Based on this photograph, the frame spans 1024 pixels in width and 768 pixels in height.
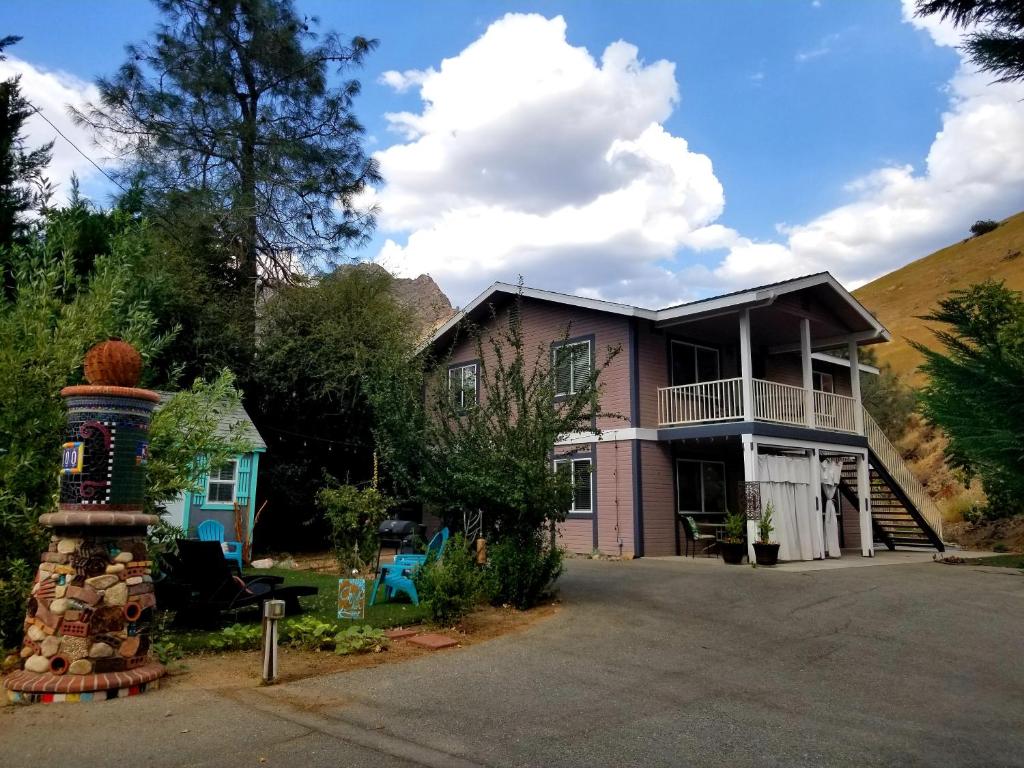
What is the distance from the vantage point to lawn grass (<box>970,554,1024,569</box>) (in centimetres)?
1539

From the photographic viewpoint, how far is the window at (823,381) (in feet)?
73.9

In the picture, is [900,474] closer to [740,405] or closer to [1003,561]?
[1003,561]

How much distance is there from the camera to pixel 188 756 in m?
4.57

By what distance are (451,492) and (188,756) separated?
18.8 feet

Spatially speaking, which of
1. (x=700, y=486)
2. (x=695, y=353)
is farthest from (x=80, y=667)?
(x=695, y=353)

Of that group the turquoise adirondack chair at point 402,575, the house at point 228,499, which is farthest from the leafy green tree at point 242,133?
the turquoise adirondack chair at point 402,575

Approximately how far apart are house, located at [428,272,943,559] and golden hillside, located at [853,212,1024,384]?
4083 centimetres

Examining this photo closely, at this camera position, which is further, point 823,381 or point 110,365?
point 823,381

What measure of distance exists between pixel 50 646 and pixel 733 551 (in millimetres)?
11867

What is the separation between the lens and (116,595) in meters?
6.04

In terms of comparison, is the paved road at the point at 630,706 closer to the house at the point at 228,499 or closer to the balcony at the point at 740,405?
the balcony at the point at 740,405

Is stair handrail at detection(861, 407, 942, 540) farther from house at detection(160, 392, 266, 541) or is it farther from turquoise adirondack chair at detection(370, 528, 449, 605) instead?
house at detection(160, 392, 266, 541)

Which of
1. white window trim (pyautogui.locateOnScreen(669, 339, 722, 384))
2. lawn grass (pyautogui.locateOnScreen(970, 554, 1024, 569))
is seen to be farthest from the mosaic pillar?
lawn grass (pyautogui.locateOnScreen(970, 554, 1024, 569))

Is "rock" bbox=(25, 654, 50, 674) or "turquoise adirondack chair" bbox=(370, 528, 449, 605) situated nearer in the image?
"rock" bbox=(25, 654, 50, 674)
